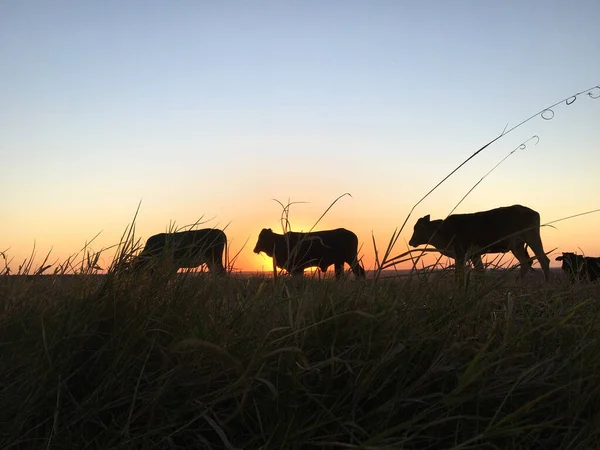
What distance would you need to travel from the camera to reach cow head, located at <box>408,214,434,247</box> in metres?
17.9

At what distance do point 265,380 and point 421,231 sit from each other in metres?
17.0

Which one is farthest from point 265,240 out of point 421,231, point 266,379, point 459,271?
point 266,379

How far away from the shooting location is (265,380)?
5.40ft

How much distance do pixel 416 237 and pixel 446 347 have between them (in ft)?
53.5

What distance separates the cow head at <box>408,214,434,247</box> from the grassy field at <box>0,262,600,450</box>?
15.9 metres

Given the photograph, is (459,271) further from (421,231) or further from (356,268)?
(421,231)

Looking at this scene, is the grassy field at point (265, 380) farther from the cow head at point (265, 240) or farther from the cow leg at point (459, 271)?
the cow head at point (265, 240)

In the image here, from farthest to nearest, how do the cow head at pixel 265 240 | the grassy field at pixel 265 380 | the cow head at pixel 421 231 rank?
the cow head at pixel 265 240 < the cow head at pixel 421 231 < the grassy field at pixel 265 380

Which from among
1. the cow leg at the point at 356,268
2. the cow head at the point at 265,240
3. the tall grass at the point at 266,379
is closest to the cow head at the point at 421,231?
the cow head at the point at 265,240

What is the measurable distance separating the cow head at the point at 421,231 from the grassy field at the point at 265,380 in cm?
1585

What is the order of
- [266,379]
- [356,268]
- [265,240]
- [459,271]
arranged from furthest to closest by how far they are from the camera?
[265,240], [356,268], [459,271], [266,379]

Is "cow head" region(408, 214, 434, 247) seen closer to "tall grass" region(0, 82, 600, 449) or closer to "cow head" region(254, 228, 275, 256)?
"cow head" region(254, 228, 275, 256)

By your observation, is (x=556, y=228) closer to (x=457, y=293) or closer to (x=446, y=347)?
(x=457, y=293)

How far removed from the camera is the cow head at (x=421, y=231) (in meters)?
17.9
